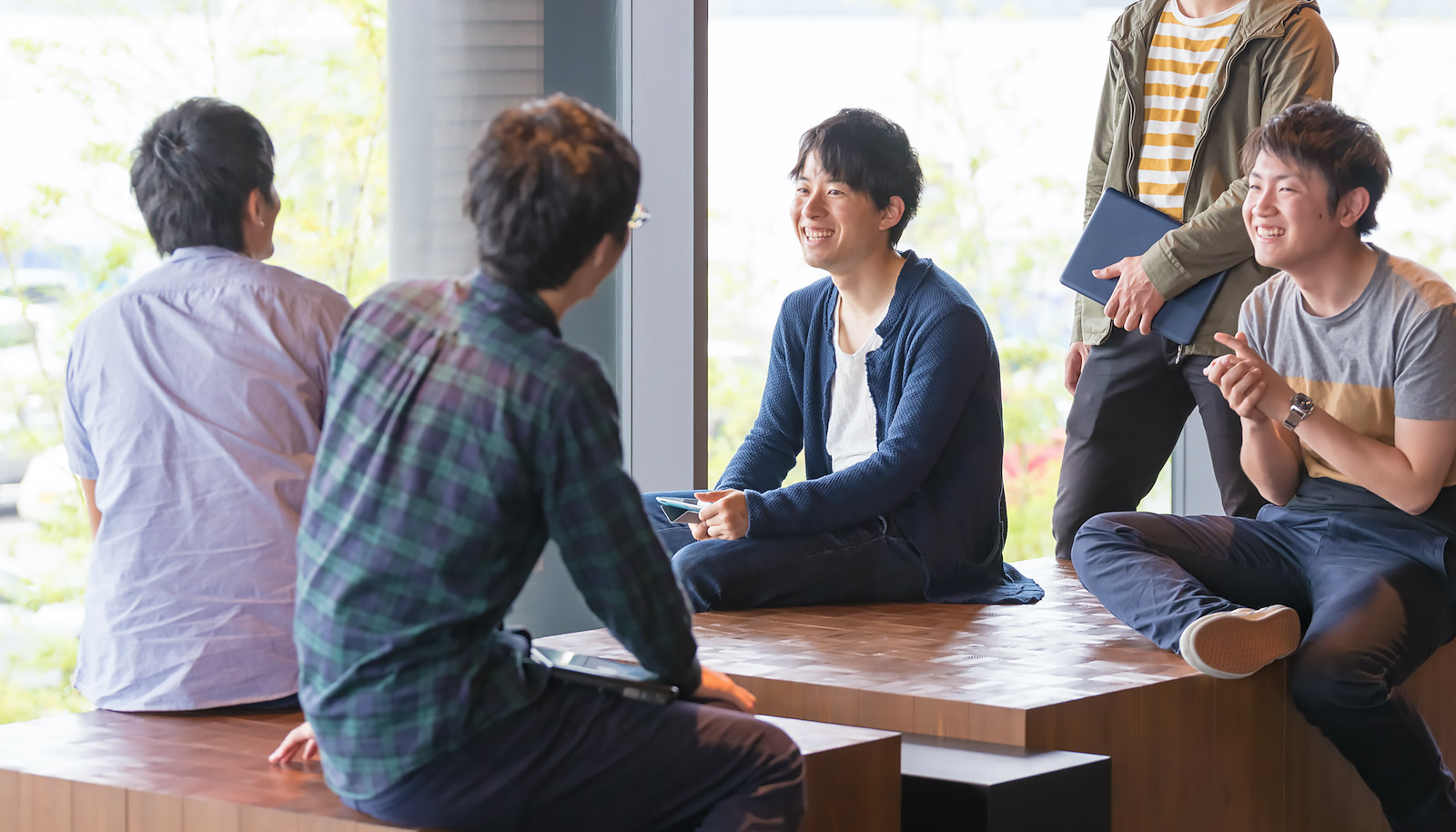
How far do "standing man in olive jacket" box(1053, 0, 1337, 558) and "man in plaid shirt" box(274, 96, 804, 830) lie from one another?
1882 mm

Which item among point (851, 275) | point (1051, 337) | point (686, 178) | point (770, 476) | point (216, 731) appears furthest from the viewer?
point (1051, 337)

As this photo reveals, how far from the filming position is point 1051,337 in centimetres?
464

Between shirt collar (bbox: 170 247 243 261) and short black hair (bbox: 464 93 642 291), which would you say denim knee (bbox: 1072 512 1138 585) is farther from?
shirt collar (bbox: 170 247 243 261)

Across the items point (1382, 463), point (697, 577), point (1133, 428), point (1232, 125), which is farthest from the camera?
point (1133, 428)

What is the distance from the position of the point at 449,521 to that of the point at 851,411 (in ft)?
5.42

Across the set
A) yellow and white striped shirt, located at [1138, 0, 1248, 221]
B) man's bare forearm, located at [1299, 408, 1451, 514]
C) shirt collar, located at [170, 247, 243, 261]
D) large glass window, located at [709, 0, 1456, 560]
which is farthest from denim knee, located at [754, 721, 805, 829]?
large glass window, located at [709, 0, 1456, 560]

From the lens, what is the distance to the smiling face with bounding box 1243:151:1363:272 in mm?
2502

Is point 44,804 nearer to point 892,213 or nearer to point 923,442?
point 923,442

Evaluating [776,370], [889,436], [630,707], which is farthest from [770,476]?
[630,707]

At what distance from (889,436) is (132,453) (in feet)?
4.53

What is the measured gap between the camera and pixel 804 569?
287 cm

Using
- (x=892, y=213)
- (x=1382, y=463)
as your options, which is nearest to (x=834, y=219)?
(x=892, y=213)

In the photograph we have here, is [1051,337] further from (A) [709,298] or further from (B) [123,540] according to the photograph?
(B) [123,540]

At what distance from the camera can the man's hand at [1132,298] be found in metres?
3.11
